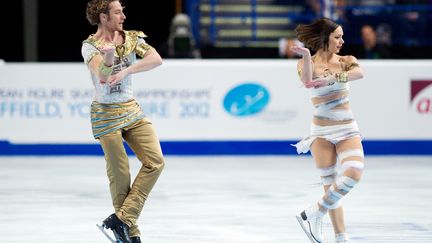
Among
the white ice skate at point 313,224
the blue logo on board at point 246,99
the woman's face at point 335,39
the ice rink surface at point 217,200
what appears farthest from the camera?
the blue logo on board at point 246,99

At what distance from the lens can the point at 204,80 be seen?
13594mm

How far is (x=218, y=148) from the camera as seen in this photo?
1369 cm

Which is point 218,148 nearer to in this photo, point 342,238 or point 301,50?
point 342,238

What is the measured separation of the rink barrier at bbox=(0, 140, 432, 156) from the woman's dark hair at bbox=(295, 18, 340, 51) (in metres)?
6.64

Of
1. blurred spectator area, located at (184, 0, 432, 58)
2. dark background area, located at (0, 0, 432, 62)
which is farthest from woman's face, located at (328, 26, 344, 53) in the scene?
dark background area, located at (0, 0, 432, 62)

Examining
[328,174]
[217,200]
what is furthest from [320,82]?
[217,200]

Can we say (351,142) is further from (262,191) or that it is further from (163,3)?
(163,3)

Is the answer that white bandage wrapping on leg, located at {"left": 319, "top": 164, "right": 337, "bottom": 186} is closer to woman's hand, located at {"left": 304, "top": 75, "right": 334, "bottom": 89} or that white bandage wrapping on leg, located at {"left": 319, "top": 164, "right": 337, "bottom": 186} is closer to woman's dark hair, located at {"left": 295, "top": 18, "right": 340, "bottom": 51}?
woman's hand, located at {"left": 304, "top": 75, "right": 334, "bottom": 89}

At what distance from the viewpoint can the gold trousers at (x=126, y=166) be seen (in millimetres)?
6883

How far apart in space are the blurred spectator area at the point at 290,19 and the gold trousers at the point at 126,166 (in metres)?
9.69

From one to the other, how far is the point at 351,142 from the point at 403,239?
1.04 metres

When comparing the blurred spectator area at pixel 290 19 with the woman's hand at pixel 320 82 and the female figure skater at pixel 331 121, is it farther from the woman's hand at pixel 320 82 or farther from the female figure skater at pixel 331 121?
the woman's hand at pixel 320 82

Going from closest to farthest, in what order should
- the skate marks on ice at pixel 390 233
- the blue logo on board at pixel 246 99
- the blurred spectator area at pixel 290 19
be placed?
the skate marks on ice at pixel 390 233
the blue logo on board at pixel 246 99
the blurred spectator area at pixel 290 19

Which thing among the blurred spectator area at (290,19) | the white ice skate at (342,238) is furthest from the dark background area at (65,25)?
the white ice skate at (342,238)
